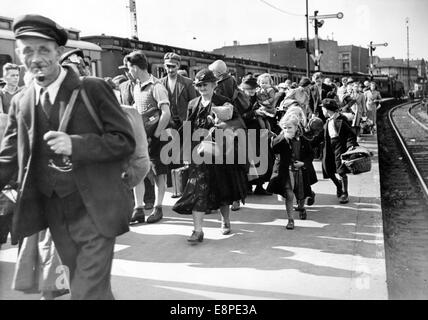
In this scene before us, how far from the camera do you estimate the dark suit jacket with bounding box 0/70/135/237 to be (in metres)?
2.48

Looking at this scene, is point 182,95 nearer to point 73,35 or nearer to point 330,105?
point 330,105

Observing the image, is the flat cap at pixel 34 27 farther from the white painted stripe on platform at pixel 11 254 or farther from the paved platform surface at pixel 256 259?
the white painted stripe on platform at pixel 11 254

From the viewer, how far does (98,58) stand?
12711mm

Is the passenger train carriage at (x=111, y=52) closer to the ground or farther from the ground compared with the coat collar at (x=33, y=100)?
farther from the ground

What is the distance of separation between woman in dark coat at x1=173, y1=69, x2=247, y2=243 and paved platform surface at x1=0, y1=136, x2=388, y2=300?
35 cm

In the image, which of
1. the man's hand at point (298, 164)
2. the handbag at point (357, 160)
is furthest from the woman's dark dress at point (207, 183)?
the handbag at point (357, 160)

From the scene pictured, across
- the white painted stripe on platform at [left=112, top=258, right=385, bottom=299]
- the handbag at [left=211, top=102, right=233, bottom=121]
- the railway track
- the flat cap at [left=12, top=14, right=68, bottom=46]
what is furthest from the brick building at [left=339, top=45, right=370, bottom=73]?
the flat cap at [left=12, top=14, right=68, bottom=46]

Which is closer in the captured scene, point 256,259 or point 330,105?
point 256,259

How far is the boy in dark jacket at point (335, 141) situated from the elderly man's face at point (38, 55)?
491 centimetres

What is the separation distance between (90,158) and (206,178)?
258 centimetres

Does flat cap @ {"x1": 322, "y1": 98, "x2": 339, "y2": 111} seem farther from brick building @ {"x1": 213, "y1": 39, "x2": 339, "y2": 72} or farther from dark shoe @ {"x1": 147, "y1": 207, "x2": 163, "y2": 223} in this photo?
brick building @ {"x1": 213, "y1": 39, "x2": 339, "y2": 72}

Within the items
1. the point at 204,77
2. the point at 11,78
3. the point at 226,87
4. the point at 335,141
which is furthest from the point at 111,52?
the point at 204,77

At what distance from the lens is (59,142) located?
7.82 ft

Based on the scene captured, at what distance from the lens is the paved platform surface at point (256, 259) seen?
12.0ft
